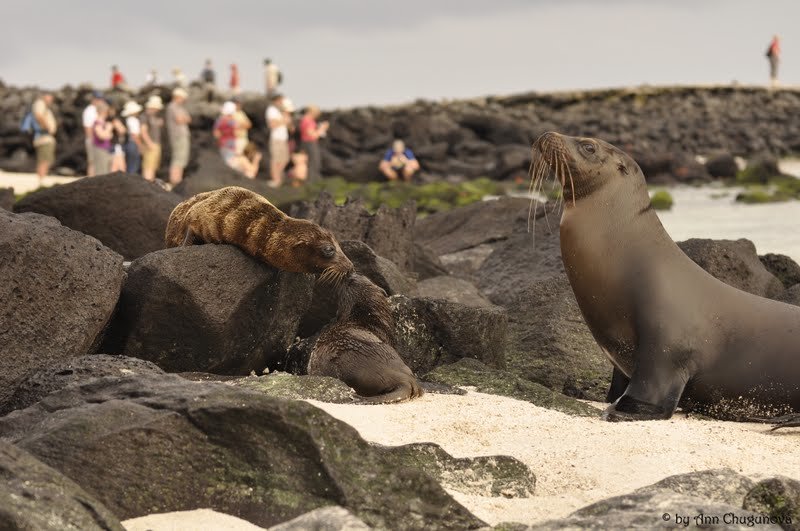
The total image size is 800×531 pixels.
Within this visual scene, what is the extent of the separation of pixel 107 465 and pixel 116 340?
299 cm

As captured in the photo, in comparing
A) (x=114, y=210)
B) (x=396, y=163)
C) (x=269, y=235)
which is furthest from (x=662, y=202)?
(x=269, y=235)

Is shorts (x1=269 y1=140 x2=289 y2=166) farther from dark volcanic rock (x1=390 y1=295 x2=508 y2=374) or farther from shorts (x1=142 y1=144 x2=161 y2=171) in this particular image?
dark volcanic rock (x1=390 y1=295 x2=508 y2=374)

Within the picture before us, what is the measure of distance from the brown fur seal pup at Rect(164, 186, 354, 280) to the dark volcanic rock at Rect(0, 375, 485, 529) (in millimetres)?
3137

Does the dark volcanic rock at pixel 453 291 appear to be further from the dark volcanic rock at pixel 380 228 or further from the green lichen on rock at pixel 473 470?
the green lichen on rock at pixel 473 470

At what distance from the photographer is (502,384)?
6.99m

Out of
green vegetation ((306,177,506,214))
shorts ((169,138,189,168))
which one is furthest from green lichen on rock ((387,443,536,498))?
shorts ((169,138,189,168))

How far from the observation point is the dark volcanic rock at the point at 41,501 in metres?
3.67

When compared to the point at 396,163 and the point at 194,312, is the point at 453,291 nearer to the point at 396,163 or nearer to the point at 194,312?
the point at 194,312

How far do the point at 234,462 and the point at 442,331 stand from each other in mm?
3480

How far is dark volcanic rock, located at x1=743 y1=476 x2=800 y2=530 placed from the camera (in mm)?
4324

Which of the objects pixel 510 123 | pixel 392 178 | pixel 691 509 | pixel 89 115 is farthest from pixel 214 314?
→ pixel 510 123

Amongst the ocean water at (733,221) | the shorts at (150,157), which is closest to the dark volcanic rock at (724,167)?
the ocean water at (733,221)

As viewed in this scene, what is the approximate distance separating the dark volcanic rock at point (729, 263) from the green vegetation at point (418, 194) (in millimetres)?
12617

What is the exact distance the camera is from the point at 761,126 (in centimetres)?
4591
